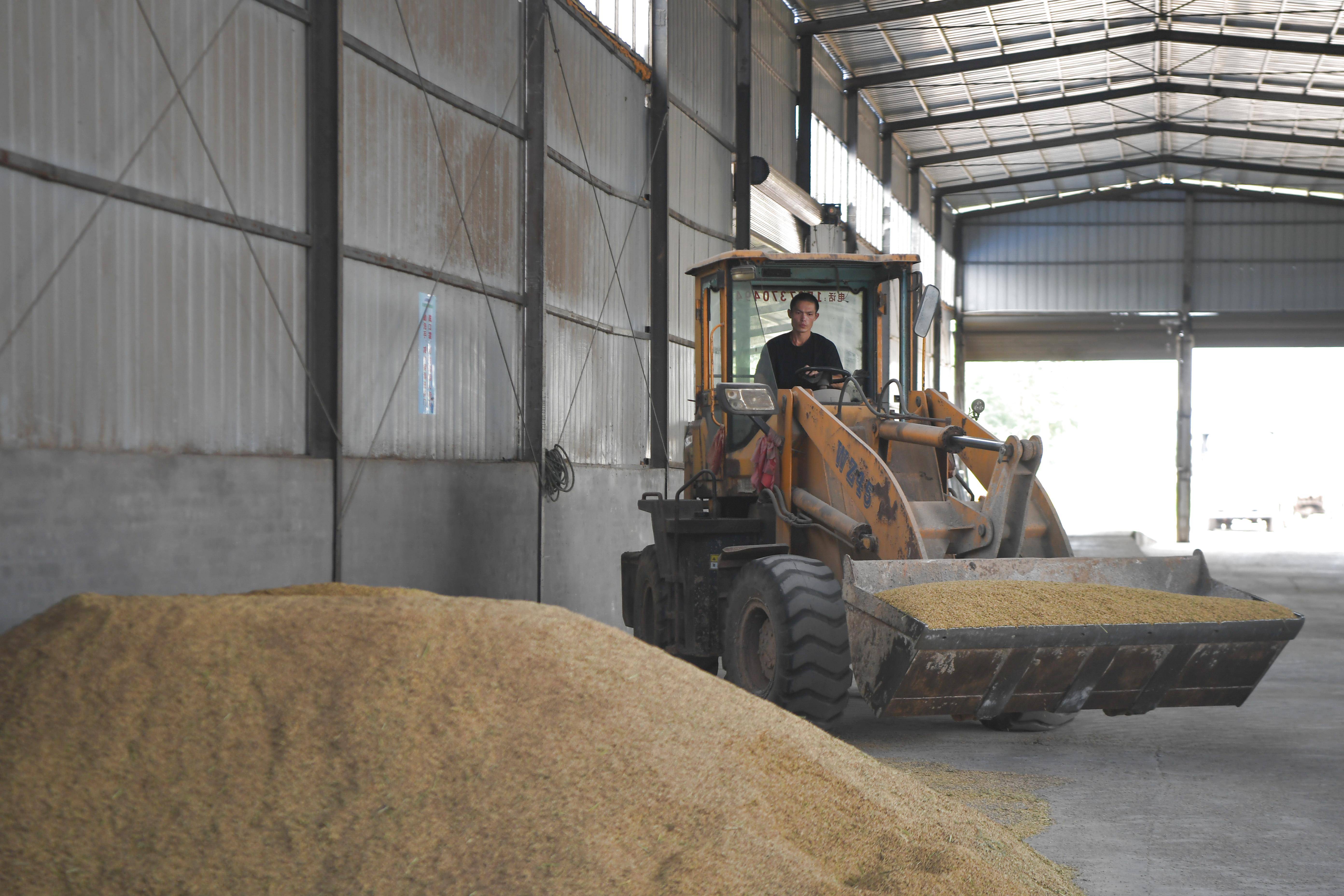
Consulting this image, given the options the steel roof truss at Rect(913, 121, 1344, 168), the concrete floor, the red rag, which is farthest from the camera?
the steel roof truss at Rect(913, 121, 1344, 168)

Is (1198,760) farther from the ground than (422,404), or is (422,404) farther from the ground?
(422,404)

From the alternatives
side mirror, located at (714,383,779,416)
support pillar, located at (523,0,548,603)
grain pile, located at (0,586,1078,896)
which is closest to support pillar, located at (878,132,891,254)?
support pillar, located at (523,0,548,603)

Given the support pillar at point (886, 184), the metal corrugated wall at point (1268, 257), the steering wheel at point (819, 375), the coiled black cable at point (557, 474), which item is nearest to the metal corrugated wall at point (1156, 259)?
the metal corrugated wall at point (1268, 257)

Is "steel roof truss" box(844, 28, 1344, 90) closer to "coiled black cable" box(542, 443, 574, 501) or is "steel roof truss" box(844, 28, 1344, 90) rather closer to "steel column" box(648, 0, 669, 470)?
"steel column" box(648, 0, 669, 470)

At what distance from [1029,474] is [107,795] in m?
5.06

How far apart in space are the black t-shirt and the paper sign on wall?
3.04 m

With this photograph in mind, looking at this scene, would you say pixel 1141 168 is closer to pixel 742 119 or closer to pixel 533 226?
pixel 742 119

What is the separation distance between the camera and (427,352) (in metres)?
10.2

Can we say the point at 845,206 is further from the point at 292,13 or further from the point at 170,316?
the point at 170,316

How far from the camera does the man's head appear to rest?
8508 mm

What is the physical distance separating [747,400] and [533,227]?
492 cm

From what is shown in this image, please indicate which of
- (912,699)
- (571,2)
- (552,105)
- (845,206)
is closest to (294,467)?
(912,699)

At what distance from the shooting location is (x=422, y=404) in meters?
10.1

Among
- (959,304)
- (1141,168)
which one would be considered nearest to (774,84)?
(959,304)
